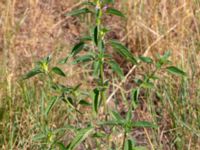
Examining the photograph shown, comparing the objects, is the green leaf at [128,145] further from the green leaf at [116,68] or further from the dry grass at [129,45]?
the dry grass at [129,45]

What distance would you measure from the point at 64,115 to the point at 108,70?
24.4 inches

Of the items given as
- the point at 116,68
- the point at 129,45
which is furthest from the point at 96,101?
the point at 129,45

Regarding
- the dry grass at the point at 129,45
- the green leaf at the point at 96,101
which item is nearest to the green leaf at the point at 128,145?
the green leaf at the point at 96,101

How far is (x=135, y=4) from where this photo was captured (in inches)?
119

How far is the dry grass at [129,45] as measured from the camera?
225 cm

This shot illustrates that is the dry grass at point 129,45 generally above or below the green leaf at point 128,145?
above

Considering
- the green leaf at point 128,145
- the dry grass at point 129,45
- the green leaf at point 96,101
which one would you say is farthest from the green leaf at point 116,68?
the dry grass at point 129,45

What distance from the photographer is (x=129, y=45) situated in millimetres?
3002

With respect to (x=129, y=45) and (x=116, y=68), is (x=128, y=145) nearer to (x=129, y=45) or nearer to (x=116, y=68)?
(x=116, y=68)

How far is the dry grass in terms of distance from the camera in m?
2.25

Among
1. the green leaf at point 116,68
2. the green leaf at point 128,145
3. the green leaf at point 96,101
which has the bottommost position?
the green leaf at point 128,145

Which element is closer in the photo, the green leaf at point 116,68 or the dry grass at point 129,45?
the green leaf at point 116,68

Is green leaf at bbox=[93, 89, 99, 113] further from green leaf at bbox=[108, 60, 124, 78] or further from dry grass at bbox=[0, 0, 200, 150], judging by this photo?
dry grass at bbox=[0, 0, 200, 150]

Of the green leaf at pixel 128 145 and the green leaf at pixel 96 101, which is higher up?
the green leaf at pixel 96 101
